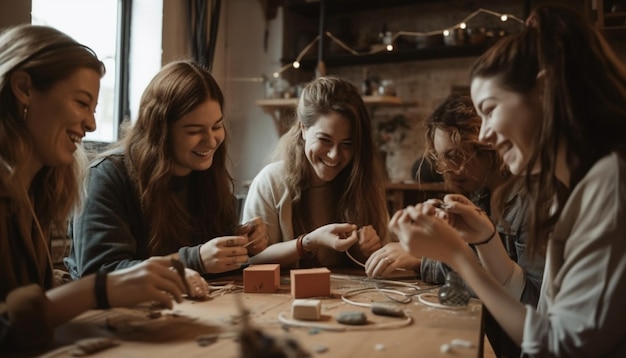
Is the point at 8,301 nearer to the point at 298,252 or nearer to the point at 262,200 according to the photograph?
the point at 298,252

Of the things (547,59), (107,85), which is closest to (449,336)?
(547,59)

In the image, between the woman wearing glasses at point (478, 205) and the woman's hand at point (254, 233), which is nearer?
the woman wearing glasses at point (478, 205)

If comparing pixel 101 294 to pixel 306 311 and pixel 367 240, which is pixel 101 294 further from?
pixel 367 240

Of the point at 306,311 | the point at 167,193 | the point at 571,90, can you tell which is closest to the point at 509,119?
the point at 571,90

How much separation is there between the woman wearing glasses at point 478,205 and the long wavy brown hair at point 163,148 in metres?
0.67

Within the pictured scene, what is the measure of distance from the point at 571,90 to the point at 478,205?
102 centimetres

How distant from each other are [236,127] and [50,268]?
3305 mm

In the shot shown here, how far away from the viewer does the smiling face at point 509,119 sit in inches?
48.7

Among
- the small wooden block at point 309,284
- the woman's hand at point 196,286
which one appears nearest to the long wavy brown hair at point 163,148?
the woman's hand at point 196,286

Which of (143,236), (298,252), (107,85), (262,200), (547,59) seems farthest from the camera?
(107,85)

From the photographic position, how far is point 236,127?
4680mm

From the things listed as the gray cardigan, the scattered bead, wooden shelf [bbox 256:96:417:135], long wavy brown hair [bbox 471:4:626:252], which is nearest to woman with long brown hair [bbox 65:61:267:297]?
the gray cardigan

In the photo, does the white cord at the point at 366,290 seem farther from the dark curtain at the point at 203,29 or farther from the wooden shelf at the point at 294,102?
the dark curtain at the point at 203,29

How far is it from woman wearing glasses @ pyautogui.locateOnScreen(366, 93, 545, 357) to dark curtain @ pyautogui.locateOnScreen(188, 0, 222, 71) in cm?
232
